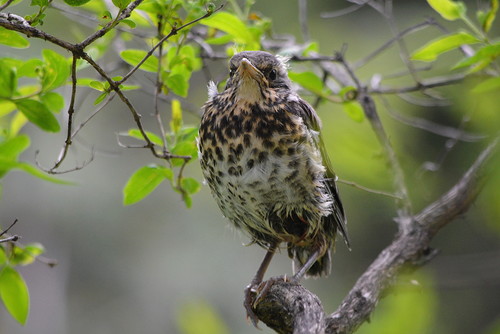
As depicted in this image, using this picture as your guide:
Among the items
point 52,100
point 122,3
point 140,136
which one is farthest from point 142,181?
point 122,3

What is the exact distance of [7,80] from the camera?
Result: 2.24 meters

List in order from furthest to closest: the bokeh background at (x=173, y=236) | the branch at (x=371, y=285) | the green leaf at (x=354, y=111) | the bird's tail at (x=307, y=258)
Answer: the bokeh background at (x=173, y=236), the bird's tail at (x=307, y=258), the green leaf at (x=354, y=111), the branch at (x=371, y=285)

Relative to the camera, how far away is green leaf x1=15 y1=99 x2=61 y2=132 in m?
2.30

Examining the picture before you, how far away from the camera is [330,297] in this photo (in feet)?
20.8

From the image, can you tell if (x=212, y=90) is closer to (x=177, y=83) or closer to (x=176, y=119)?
(x=176, y=119)

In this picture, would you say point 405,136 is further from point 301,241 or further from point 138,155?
point 138,155

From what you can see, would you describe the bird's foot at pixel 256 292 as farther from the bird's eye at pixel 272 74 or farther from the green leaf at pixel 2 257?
the green leaf at pixel 2 257

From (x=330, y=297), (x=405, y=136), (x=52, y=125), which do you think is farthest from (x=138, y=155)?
(x=52, y=125)

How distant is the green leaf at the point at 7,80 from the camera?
222cm

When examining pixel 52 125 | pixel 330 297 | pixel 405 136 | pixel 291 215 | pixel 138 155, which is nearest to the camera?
pixel 52 125

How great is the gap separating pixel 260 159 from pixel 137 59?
23.4 inches

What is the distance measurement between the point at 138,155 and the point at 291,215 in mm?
5907

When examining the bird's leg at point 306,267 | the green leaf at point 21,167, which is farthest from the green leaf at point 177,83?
the bird's leg at point 306,267

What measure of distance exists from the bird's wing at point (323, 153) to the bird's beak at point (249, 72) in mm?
187
